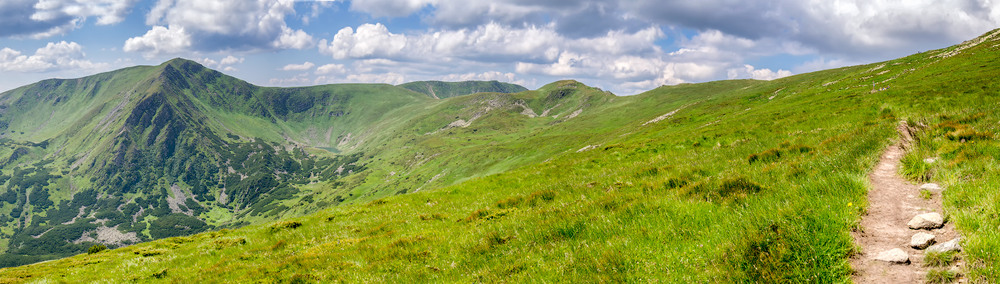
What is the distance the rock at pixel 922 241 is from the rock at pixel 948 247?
0.10 meters

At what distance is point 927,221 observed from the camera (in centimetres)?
603

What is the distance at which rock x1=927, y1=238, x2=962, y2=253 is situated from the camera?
500cm

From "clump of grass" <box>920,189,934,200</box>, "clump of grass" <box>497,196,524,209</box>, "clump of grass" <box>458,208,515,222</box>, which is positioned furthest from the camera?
"clump of grass" <box>497,196,524,209</box>

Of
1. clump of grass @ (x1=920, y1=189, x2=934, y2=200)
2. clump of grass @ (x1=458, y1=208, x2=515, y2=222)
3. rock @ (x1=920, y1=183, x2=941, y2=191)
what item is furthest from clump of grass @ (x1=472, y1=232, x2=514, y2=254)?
rock @ (x1=920, y1=183, x2=941, y2=191)

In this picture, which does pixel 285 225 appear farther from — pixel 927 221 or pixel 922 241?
pixel 927 221

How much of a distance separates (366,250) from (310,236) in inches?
338

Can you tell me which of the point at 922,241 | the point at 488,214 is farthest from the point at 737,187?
the point at 488,214

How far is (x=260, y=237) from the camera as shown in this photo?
870 inches

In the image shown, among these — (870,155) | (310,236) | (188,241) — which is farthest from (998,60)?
(188,241)

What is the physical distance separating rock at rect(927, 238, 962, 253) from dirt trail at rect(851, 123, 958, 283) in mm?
167

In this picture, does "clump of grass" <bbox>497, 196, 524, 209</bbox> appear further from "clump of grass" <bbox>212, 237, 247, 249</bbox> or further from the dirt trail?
"clump of grass" <bbox>212, 237, 247, 249</bbox>

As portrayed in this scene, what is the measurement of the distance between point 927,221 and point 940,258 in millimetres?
1542

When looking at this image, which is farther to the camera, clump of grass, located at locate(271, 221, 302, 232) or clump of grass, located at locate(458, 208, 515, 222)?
clump of grass, located at locate(271, 221, 302, 232)

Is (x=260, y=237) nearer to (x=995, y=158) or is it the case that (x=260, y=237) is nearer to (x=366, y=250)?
(x=366, y=250)
